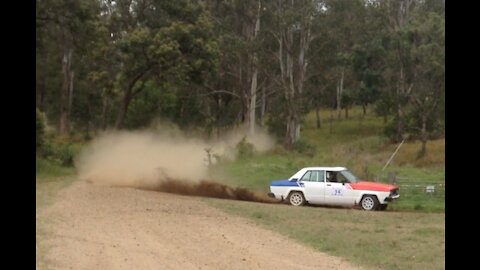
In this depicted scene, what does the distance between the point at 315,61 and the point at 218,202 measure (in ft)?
115

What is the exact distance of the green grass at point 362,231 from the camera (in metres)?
11.8

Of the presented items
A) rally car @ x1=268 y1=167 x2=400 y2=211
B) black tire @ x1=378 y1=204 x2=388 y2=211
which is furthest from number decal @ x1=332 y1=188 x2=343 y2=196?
black tire @ x1=378 y1=204 x2=388 y2=211

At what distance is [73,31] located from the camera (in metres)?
33.4

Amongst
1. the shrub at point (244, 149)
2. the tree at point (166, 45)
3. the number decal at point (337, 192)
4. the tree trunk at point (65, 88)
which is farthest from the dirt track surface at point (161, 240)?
the tree trunk at point (65, 88)

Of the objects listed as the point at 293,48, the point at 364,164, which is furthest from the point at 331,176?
the point at 293,48

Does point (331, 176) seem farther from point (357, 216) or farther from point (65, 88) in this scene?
point (65, 88)

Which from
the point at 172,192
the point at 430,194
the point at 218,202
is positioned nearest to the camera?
the point at 218,202

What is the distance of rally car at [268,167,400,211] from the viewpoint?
19.7 m

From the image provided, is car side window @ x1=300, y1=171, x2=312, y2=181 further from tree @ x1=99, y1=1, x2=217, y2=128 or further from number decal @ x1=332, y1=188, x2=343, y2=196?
tree @ x1=99, y1=1, x2=217, y2=128

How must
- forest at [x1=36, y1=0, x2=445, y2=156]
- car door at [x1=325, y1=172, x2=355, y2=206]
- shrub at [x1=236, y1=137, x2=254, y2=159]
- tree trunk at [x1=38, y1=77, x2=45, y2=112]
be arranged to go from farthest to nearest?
tree trunk at [x1=38, y1=77, x2=45, y2=112], shrub at [x1=236, y1=137, x2=254, y2=159], forest at [x1=36, y1=0, x2=445, y2=156], car door at [x1=325, y1=172, x2=355, y2=206]

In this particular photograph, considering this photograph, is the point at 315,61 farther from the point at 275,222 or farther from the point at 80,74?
the point at 275,222

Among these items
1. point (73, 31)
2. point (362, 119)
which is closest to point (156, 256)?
point (73, 31)

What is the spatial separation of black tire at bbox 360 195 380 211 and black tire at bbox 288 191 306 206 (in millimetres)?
2145
